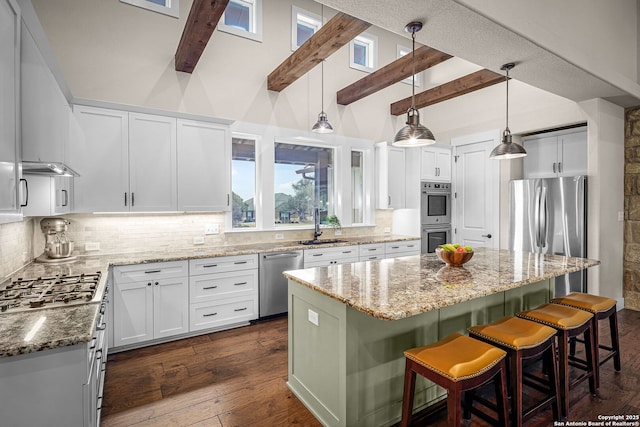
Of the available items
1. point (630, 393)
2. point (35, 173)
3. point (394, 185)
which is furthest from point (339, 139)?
point (630, 393)

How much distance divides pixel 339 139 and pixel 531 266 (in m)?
3.29

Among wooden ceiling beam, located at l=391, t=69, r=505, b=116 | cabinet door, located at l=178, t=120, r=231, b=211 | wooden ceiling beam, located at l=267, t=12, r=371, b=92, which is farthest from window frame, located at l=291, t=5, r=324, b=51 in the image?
wooden ceiling beam, located at l=391, t=69, r=505, b=116

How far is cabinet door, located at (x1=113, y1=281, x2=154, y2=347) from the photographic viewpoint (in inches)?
122

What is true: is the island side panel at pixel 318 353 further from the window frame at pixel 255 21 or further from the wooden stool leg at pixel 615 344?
the window frame at pixel 255 21

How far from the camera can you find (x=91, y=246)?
3510 mm

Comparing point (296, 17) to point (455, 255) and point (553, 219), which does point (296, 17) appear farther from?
point (553, 219)

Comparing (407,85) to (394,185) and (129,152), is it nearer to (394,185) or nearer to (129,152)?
(394,185)

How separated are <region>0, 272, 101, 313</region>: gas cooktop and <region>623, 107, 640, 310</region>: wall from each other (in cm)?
599

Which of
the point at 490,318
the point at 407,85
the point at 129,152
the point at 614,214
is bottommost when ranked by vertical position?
the point at 490,318

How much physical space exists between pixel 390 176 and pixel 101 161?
3.87 metres

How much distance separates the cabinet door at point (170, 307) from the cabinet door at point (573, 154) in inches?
203

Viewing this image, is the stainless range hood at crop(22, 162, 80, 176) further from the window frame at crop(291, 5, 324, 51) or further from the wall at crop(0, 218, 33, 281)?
the window frame at crop(291, 5, 324, 51)

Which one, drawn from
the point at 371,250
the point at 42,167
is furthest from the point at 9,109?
the point at 371,250

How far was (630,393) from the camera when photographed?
2430 mm
